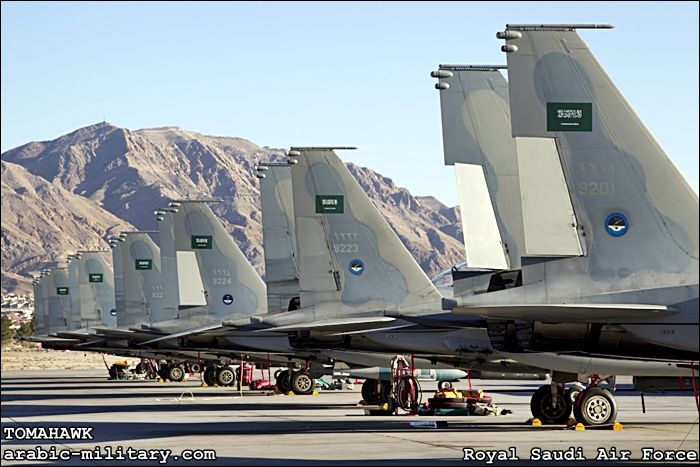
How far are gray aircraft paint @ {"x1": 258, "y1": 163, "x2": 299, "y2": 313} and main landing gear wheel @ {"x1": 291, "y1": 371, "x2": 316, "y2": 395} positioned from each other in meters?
7.17

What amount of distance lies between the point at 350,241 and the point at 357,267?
675mm

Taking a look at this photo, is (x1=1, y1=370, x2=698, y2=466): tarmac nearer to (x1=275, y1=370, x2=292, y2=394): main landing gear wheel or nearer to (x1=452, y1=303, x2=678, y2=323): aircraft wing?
(x1=452, y1=303, x2=678, y2=323): aircraft wing

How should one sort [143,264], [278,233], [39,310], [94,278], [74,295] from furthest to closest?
[39,310], [74,295], [94,278], [143,264], [278,233]

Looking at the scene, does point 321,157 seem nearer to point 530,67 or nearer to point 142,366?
point 530,67

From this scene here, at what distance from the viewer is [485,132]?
92.8 feet

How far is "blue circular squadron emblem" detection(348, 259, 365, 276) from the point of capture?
33188mm

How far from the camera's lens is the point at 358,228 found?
3322 centimetres

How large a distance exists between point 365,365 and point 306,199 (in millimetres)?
4854

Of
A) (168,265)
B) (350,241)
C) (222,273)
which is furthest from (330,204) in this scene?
(168,265)

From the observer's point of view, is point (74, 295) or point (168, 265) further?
point (74, 295)

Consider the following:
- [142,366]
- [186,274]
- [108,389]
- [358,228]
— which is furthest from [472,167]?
[142,366]

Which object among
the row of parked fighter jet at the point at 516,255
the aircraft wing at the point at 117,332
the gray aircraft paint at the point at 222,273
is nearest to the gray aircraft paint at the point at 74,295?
the aircraft wing at the point at 117,332

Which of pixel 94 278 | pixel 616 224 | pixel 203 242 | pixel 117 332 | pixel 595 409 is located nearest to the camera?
pixel 616 224

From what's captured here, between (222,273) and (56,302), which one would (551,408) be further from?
(56,302)
